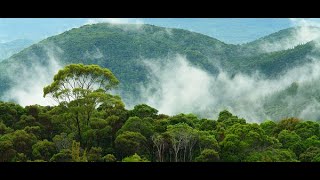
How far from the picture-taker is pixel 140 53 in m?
85.1

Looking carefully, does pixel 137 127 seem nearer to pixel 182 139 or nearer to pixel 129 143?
pixel 129 143

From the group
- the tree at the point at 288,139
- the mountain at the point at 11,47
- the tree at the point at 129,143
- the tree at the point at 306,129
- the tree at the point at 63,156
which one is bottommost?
the tree at the point at 63,156

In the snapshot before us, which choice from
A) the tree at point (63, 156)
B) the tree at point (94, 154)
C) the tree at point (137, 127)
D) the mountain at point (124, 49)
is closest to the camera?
the tree at point (63, 156)

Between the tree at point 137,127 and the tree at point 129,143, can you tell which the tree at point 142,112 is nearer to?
the tree at point 137,127

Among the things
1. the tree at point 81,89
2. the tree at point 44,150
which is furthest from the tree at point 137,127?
the tree at point 44,150

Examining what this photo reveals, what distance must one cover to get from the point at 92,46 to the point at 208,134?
2560 inches

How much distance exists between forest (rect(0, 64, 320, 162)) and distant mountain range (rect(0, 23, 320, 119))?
56.1m

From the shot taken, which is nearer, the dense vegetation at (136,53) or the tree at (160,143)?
the tree at (160,143)

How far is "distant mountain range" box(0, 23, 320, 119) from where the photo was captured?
259 ft

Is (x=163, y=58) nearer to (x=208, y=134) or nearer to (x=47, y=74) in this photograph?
(x=47, y=74)

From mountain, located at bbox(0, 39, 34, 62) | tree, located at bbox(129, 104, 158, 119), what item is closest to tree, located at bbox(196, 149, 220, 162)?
tree, located at bbox(129, 104, 158, 119)

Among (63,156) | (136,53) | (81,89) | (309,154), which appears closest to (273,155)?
(309,154)

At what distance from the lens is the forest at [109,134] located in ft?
60.9
